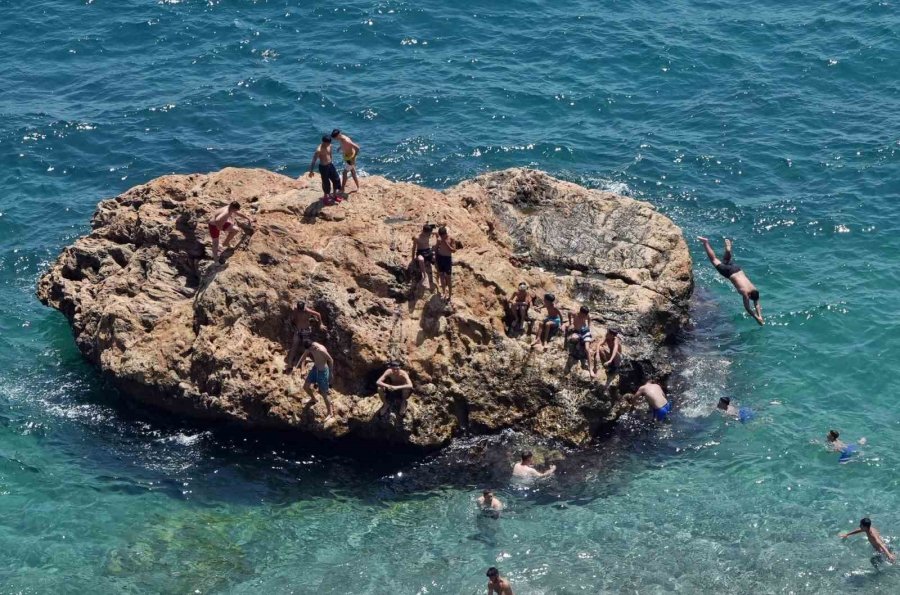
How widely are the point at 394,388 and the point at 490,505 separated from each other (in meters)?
3.08

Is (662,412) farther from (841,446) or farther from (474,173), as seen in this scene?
(474,173)

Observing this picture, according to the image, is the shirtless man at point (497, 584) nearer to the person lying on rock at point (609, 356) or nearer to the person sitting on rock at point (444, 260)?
the person lying on rock at point (609, 356)

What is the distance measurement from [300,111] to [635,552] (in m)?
23.7

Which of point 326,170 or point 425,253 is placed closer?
point 425,253

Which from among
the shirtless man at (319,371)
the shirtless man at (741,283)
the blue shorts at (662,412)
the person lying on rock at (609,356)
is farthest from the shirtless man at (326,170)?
the shirtless man at (741,283)

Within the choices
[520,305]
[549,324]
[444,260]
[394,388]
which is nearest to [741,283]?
[549,324]

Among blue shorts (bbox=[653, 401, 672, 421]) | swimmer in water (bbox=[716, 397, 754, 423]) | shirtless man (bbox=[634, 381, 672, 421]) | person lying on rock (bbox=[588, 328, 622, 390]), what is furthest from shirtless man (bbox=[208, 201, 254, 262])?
swimmer in water (bbox=[716, 397, 754, 423])

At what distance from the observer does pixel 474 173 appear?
33250 mm

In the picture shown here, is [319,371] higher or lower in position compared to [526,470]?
higher

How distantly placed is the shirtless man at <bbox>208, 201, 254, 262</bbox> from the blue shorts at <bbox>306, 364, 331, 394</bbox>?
3924 millimetres

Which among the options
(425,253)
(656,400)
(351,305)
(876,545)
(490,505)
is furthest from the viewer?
(656,400)

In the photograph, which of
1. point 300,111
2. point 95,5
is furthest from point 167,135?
point 95,5

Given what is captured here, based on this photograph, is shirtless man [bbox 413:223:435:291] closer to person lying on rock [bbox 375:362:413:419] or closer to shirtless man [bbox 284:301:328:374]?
person lying on rock [bbox 375:362:413:419]

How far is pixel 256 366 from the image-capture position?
21562mm
